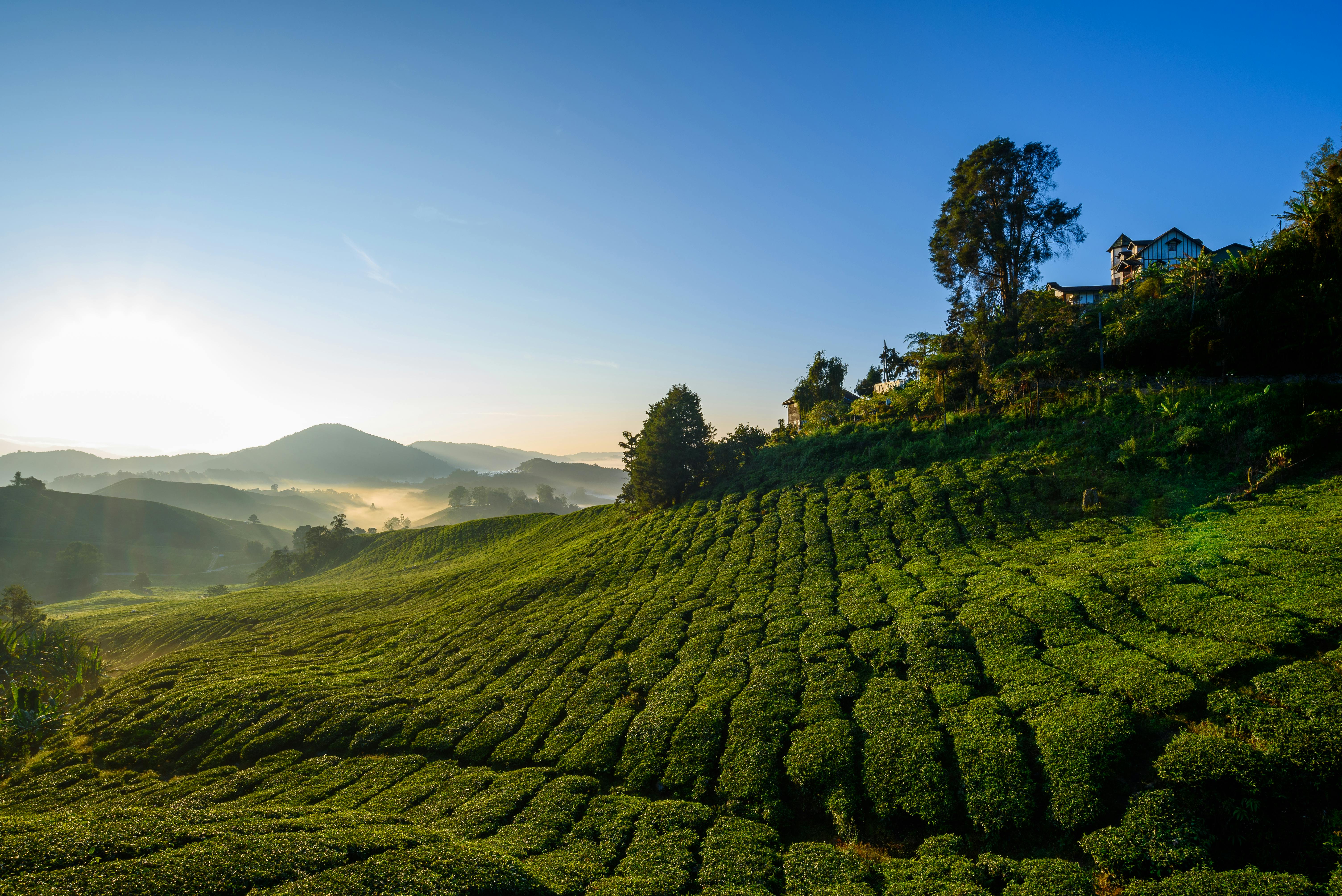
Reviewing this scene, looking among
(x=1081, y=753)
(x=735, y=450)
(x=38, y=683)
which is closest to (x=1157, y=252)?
(x=735, y=450)

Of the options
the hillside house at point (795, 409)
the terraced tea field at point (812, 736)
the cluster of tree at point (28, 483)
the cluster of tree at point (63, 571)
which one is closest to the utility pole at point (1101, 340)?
the terraced tea field at point (812, 736)

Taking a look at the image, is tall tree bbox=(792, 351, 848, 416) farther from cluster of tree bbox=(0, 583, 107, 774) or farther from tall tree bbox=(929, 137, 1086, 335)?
cluster of tree bbox=(0, 583, 107, 774)

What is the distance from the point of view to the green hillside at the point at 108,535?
368 ft

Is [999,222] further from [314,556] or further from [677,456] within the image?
[314,556]

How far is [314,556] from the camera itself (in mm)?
88375

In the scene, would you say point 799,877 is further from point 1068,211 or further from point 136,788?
point 1068,211

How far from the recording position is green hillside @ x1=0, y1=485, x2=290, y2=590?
112312 millimetres

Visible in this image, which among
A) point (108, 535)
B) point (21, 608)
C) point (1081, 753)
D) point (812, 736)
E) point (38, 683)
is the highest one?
point (1081, 753)

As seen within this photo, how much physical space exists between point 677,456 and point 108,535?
173660 millimetres

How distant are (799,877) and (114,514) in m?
207

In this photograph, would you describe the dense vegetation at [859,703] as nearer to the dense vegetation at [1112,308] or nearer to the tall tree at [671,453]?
the dense vegetation at [1112,308]

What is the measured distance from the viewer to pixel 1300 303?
2528 cm

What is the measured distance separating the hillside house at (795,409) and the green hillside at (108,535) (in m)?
148

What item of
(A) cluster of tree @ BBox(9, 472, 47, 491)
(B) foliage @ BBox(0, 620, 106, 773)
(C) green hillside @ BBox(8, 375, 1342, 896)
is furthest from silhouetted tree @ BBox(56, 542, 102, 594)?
(C) green hillside @ BBox(8, 375, 1342, 896)
